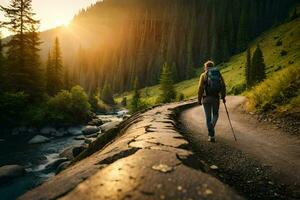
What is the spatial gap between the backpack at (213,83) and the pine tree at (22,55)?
3743 cm

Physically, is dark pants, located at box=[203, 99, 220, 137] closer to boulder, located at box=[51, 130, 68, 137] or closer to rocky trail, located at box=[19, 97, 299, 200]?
rocky trail, located at box=[19, 97, 299, 200]

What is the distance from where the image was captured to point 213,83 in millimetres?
8453

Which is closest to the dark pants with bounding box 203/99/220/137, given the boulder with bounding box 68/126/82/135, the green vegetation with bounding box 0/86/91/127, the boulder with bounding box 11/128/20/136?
the boulder with bounding box 68/126/82/135

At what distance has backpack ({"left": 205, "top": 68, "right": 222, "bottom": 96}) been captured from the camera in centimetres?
845

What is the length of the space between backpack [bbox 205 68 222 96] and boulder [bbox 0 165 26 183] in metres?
14.3

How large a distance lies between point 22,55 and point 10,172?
2777 cm

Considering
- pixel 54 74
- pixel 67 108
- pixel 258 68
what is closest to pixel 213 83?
pixel 67 108

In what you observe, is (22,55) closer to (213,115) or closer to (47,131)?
(47,131)

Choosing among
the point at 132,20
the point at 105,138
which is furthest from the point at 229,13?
the point at 105,138

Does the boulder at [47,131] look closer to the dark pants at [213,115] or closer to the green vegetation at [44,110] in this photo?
the green vegetation at [44,110]

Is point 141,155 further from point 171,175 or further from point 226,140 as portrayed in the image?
point 226,140

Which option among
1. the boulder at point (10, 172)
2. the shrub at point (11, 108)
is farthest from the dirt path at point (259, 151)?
the shrub at point (11, 108)

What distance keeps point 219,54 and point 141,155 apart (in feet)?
330

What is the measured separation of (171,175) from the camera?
4.09 m
